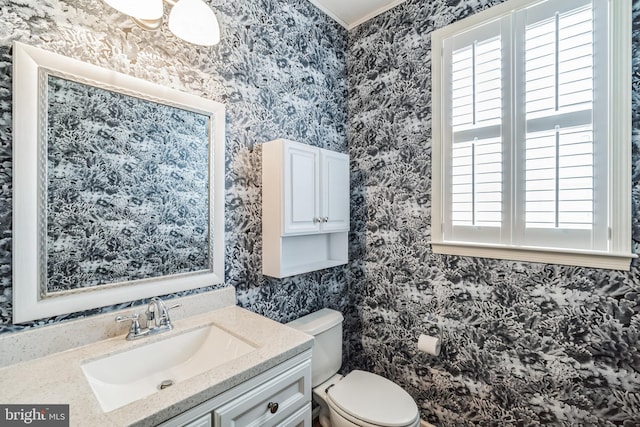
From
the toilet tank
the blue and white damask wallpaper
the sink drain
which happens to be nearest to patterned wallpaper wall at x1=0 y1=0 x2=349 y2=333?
the blue and white damask wallpaper

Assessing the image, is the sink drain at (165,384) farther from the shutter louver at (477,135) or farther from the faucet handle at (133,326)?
the shutter louver at (477,135)

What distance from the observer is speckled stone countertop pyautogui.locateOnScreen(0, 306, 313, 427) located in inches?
26.8

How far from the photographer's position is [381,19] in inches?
76.5

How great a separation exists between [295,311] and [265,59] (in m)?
1.50

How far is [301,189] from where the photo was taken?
159cm

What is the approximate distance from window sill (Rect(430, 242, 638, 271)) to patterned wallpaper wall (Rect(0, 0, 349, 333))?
0.82 meters

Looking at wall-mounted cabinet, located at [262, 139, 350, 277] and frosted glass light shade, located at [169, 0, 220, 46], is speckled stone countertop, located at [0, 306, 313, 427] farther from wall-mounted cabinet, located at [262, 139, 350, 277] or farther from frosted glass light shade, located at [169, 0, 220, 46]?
frosted glass light shade, located at [169, 0, 220, 46]

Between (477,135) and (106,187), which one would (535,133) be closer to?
(477,135)

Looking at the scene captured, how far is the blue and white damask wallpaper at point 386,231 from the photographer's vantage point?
1.18 metres

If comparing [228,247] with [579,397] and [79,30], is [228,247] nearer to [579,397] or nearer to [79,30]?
[79,30]

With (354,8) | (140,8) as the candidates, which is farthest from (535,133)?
(140,8)

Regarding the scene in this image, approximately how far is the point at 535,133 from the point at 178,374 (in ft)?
6.32

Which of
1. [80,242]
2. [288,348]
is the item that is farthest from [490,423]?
[80,242]

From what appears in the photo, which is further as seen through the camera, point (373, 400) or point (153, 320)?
point (373, 400)
